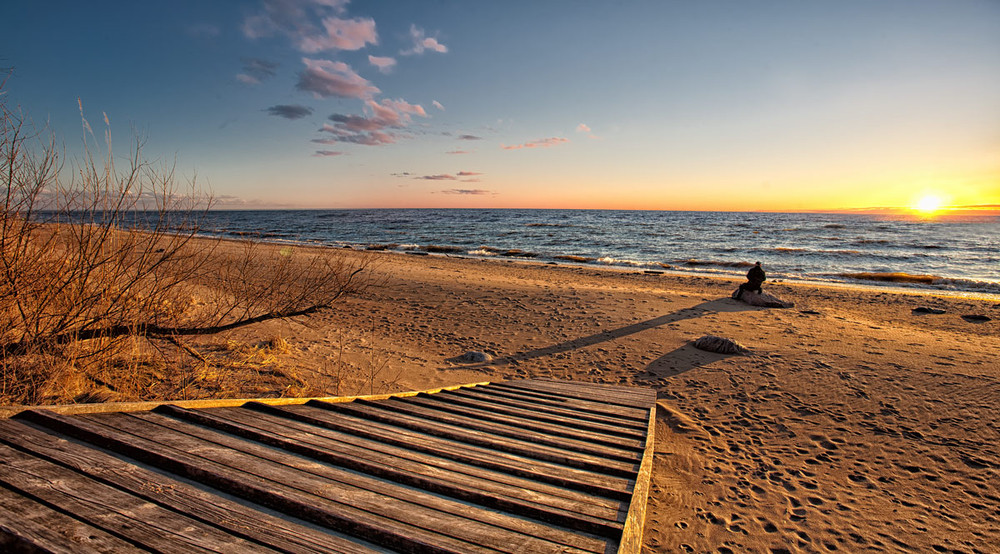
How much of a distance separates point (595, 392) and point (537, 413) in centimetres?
153

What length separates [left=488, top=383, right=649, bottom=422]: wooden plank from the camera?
213 inches

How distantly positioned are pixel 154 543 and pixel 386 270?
56.6 feet

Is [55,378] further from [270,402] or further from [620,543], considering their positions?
[620,543]

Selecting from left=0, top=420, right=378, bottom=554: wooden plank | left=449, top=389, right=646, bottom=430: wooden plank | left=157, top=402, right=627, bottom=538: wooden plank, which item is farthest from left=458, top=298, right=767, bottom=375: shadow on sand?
left=0, top=420, right=378, bottom=554: wooden plank

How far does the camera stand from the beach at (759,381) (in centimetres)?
412

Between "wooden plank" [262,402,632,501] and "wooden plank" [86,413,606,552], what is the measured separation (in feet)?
2.23

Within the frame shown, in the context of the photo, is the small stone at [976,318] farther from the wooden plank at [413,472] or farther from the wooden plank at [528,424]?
the wooden plank at [413,472]

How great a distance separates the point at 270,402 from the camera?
3930 millimetres

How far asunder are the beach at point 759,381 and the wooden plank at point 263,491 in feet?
8.21

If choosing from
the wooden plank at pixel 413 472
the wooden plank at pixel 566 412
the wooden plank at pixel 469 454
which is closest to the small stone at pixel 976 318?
the wooden plank at pixel 566 412

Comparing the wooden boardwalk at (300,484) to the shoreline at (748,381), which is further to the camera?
the shoreline at (748,381)

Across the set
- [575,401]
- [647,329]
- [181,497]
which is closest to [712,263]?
[647,329]

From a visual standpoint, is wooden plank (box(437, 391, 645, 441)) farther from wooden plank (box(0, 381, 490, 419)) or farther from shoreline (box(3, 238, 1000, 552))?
wooden plank (box(0, 381, 490, 419))

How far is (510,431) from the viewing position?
427 cm
